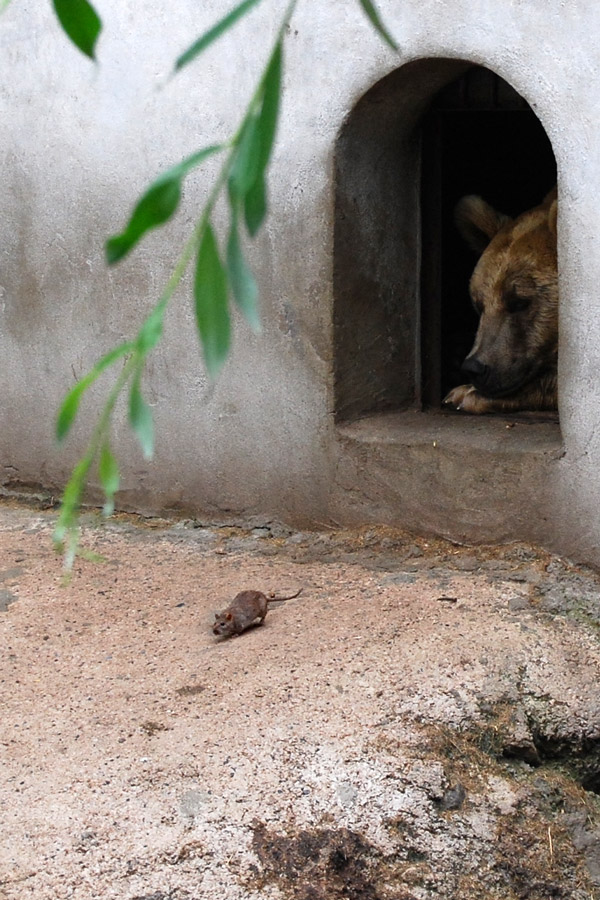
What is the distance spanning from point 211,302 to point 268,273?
3437 millimetres

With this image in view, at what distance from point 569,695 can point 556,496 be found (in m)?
0.77

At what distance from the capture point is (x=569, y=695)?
2.98 meters

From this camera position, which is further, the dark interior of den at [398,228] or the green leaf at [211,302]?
the dark interior of den at [398,228]

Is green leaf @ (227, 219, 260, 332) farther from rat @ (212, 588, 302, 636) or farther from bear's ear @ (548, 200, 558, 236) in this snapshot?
bear's ear @ (548, 200, 558, 236)

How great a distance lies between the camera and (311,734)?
2.71 metres

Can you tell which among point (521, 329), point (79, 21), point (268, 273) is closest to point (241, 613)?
point (268, 273)

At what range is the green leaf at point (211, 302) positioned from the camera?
0.61m

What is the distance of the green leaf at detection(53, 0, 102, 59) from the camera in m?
0.69

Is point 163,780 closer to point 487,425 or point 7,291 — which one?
point 487,425

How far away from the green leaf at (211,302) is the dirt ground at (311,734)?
1.92 metres

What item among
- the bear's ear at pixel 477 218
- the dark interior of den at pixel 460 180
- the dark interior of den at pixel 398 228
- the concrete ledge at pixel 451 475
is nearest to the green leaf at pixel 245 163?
the concrete ledge at pixel 451 475

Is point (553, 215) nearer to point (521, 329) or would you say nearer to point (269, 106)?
point (521, 329)

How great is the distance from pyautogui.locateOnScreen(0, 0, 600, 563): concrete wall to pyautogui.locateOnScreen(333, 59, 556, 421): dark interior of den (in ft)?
0.23

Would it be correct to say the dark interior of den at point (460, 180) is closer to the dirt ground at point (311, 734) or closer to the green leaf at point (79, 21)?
the dirt ground at point (311, 734)
